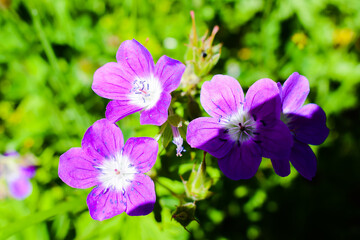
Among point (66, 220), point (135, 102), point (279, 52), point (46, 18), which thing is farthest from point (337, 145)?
point (46, 18)

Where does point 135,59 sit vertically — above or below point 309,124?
above

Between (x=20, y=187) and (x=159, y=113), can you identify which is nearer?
(x=159, y=113)

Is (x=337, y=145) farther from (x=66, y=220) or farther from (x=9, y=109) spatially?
(x=9, y=109)

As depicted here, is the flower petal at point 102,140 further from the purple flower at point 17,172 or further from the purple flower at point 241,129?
the purple flower at point 17,172

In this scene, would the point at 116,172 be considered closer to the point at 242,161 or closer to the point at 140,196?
the point at 140,196

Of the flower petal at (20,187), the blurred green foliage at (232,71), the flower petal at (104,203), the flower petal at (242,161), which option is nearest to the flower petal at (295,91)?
the flower petal at (242,161)

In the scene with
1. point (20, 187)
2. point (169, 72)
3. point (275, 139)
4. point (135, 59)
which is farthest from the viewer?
point (20, 187)

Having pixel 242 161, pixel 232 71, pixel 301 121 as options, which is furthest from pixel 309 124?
pixel 232 71

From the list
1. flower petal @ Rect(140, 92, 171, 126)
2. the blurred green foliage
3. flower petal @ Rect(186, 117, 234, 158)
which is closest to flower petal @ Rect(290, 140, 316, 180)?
flower petal @ Rect(186, 117, 234, 158)
